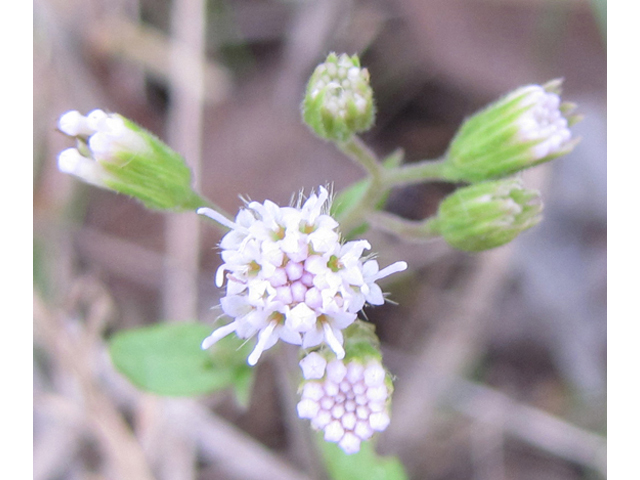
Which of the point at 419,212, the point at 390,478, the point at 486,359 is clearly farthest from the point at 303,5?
the point at 390,478

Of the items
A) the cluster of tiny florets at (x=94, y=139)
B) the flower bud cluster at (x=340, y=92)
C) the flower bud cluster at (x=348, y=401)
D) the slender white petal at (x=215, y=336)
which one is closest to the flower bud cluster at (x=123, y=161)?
the cluster of tiny florets at (x=94, y=139)

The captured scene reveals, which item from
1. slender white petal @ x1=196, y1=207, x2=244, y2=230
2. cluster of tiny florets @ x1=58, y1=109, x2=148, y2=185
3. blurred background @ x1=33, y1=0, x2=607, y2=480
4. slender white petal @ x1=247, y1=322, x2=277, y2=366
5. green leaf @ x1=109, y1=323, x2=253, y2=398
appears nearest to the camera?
slender white petal @ x1=247, y1=322, x2=277, y2=366

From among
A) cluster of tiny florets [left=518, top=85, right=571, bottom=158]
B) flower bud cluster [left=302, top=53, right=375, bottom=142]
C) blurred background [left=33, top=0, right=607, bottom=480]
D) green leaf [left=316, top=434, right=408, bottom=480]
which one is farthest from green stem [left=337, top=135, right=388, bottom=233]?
blurred background [left=33, top=0, right=607, bottom=480]

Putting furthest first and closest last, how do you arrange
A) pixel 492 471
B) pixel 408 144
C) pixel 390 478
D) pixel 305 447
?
pixel 408 144, pixel 492 471, pixel 305 447, pixel 390 478

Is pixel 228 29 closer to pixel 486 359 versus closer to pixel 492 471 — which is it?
pixel 486 359

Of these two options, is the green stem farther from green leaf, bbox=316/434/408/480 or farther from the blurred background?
the blurred background

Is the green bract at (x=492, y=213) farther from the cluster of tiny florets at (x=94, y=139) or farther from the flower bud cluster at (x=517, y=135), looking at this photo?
the cluster of tiny florets at (x=94, y=139)
